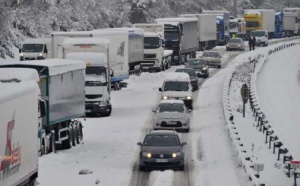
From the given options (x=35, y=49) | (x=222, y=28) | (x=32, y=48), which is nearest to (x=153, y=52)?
(x=35, y=49)

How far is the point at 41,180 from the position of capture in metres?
26.8

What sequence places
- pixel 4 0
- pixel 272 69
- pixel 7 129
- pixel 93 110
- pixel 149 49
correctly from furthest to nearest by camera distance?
pixel 272 69, pixel 4 0, pixel 149 49, pixel 93 110, pixel 7 129

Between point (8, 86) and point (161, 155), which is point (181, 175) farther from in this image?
point (8, 86)

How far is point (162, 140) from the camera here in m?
30.2

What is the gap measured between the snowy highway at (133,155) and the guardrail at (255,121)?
0.49 metres

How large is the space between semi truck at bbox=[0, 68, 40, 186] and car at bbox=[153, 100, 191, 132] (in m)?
15.0

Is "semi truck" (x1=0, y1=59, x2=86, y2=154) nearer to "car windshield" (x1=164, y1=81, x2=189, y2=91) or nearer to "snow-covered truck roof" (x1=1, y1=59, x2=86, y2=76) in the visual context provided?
"snow-covered truck roof" (x1=1, y1=59, x2=86, y2=76)

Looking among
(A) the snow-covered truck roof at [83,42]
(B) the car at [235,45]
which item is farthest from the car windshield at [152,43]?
(B) the car at [235,45]

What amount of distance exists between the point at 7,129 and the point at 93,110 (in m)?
24.0

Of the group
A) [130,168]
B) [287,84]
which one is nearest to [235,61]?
[287,84]

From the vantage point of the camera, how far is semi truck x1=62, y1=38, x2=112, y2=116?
4231cm

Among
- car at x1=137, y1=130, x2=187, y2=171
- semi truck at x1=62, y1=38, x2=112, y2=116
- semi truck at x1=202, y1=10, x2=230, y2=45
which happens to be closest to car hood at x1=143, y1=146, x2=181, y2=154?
car at x1=137, y1=130, x2=187, y2=171

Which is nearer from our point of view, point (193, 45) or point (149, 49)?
point (149, 49)

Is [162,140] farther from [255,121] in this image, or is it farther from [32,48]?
[32,48]
